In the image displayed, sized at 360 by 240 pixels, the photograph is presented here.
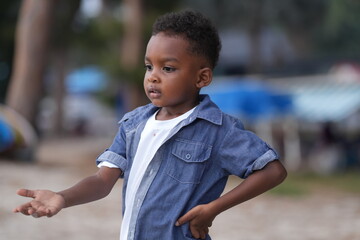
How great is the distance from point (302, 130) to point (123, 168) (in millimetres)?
21123

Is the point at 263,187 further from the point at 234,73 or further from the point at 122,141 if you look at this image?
the point at 234,73

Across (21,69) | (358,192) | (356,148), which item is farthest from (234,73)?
(358,192)

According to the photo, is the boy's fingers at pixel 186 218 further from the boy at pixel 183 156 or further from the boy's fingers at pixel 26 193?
the boy's fingers at pixel 26 193

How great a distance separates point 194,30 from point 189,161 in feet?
1.57

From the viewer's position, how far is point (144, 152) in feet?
7.80

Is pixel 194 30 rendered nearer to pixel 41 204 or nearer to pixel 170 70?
pixel 170 70

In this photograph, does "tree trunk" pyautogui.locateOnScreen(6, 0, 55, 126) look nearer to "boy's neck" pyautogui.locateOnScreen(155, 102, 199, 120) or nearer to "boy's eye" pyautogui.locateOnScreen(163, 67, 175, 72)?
"boy's neck" pyautogui.locateOnScreen(155, 102, 199, 120)

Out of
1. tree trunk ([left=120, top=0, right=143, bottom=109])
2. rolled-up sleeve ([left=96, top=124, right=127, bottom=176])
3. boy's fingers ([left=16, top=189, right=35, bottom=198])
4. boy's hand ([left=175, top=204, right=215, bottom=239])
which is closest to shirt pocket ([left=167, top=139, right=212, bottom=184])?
boy's hand ([left=175, top=204, right=215, bottom=239])

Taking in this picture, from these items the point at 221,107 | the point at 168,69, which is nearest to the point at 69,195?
the point at 168,69

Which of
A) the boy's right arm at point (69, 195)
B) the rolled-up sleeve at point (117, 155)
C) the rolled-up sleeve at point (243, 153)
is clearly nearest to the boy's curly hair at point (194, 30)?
the rolled-up sleeve at point (243, 153)

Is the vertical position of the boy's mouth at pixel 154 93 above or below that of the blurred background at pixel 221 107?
below

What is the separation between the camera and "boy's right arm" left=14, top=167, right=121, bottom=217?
7.03 ft

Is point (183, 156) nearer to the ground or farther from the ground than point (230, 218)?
nearer to the ground

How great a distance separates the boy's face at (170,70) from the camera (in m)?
2.29
